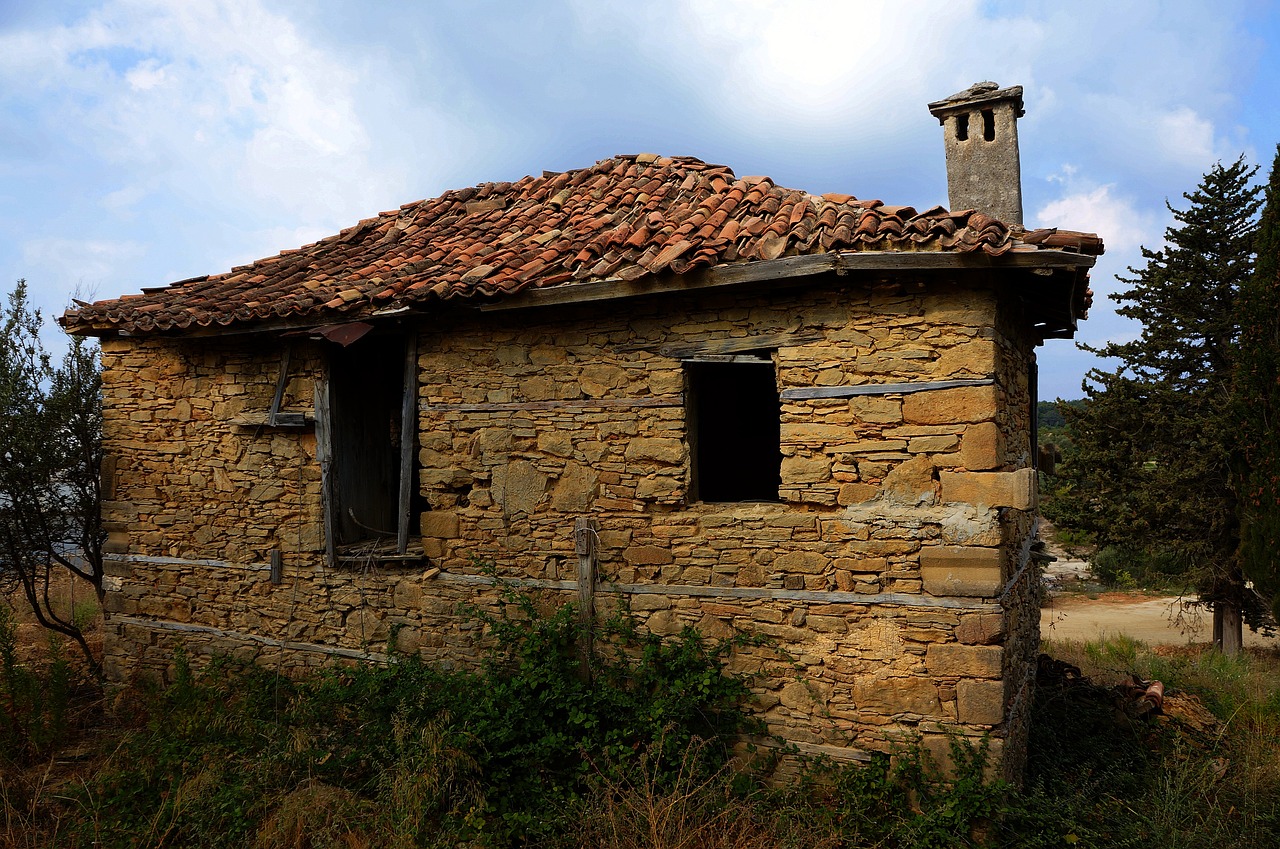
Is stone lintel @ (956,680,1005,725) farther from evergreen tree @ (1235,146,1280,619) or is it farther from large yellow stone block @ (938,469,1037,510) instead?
evergreen tree @ (1235,146,1280,619)

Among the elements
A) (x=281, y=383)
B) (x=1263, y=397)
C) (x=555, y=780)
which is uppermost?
(x=1263, y=397)

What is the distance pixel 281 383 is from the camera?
6.57 m

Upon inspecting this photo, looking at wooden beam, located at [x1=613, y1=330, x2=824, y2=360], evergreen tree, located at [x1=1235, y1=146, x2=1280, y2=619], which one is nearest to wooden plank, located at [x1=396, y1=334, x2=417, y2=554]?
wooden beam, located at [x1=613, y1=330, x2=824, y2=360]

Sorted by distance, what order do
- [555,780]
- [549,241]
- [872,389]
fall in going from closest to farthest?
1. [872,389]
2. [555,780]
3. [549,241]

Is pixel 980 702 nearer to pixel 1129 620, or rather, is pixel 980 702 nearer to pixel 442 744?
pixel 442 744

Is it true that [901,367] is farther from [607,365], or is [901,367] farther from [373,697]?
[373,697]

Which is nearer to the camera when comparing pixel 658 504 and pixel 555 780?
pixel 555 780

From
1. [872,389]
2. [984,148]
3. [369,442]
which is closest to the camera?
[872,389]

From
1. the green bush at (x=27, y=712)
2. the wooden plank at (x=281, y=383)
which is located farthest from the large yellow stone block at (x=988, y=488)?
the green bush at (x=27, y=712)

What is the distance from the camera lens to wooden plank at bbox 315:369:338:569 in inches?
256

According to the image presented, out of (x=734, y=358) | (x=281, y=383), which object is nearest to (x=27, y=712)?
(x=281, y=383)

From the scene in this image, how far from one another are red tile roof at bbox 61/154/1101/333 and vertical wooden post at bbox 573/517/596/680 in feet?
5.95

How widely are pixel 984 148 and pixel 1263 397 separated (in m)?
7.00

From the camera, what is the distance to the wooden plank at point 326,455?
21.3ft
